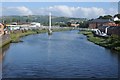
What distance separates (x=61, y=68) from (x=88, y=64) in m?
1.11

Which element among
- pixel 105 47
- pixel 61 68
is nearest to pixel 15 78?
pixel 61 68

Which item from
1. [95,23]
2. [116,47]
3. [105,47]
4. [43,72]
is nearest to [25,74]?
[43,72]

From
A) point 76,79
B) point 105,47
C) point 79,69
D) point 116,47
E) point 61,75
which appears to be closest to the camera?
point 76,79

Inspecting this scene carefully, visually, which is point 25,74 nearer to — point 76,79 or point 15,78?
point 15,78

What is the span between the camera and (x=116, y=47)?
516 inches

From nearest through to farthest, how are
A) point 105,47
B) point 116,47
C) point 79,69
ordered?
point 79,69 < point 116,47 < point 105,47

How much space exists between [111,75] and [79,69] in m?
1.04

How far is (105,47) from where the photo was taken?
1441cm

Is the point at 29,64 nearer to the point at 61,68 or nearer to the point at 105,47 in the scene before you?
the point at 61,68

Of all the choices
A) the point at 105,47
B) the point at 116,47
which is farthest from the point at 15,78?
the point at 105,47

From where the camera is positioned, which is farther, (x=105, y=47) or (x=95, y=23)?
(x=95, y=23)

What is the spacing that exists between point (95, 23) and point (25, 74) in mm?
33104

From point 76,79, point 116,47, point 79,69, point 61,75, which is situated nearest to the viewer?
point 76,79

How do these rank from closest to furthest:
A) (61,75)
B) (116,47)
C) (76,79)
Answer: (76,79), (61,75), (116,47)
